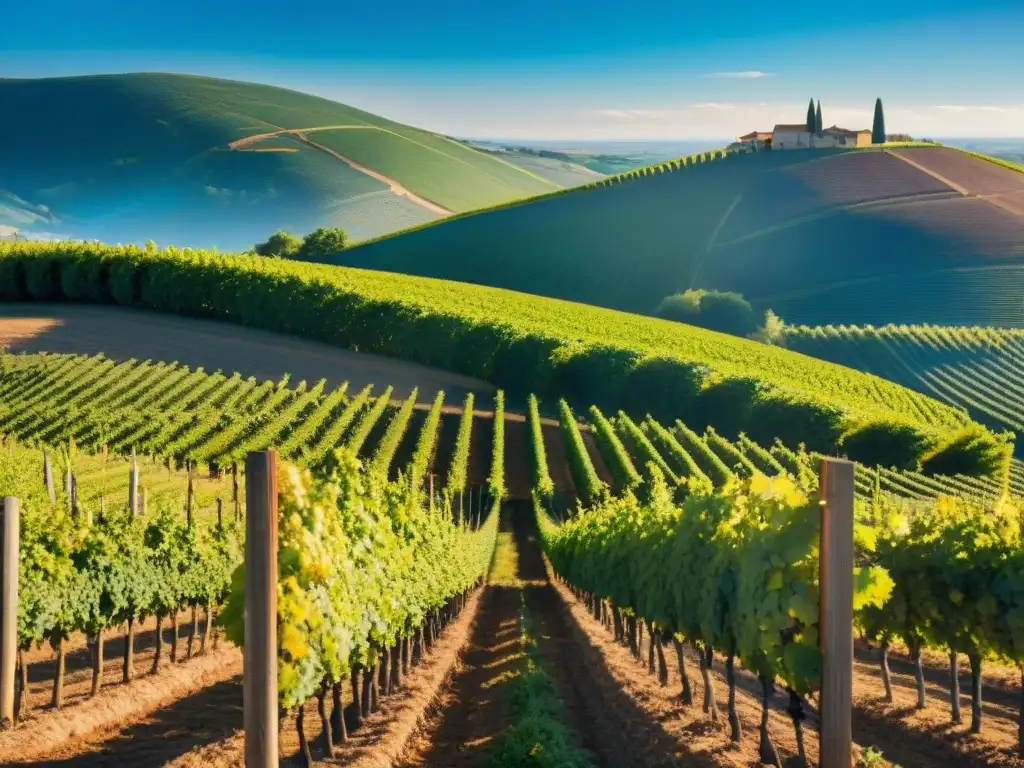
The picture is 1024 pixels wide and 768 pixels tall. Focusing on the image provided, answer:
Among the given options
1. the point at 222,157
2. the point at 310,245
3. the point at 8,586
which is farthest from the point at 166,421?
the point at 222,157

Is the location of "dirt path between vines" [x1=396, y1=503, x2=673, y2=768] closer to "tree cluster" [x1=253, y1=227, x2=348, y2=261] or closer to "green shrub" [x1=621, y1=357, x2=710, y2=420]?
"green shrub" [x1=621, y1=357, x2=710, y2=420]

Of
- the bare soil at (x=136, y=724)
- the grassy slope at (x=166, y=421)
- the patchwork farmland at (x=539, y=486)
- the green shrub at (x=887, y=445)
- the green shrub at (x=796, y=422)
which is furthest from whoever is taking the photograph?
the green shrub at (x=796, y=422)

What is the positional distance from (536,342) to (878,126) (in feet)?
234

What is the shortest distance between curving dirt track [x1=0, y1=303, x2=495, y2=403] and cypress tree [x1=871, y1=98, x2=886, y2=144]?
2813 inches

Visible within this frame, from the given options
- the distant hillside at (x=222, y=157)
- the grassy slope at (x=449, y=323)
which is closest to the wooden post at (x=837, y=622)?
the grassy slope at (x=449, y=323)

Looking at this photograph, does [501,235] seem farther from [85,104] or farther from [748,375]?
[85,104]

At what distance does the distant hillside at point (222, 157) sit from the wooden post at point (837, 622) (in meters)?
167

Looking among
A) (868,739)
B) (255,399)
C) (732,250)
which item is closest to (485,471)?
(255,399)

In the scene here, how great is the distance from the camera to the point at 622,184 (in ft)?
361

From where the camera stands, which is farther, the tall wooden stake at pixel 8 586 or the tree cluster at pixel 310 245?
the tree cluster at pixel 310 245

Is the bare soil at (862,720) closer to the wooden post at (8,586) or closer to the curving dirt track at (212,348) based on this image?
the wooden post at (8,586)

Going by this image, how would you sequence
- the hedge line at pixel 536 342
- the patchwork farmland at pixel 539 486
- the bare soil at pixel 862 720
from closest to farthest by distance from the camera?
the patchwork farmland at pixel 539 486
the bare soil at pixel 862 720
the hedge line at pixel 536 342

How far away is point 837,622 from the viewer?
6105 millimetres

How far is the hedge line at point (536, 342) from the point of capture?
49969mm
